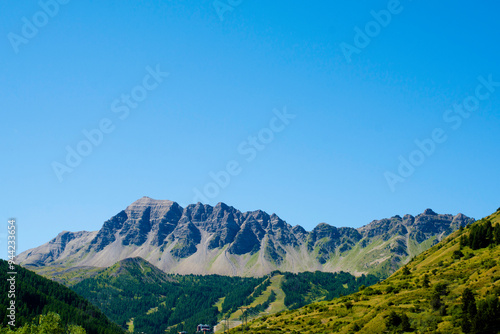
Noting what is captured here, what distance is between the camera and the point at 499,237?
5453 inches

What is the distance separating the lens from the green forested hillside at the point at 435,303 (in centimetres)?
7831

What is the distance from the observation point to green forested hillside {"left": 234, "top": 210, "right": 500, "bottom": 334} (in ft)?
257

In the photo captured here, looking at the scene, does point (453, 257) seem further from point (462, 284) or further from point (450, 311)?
point (450, 311)

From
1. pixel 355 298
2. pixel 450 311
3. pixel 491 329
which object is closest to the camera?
pixel 491 329

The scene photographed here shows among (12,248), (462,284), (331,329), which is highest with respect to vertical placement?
(12,248)

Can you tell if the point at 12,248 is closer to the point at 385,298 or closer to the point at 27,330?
→ the point at 27,330

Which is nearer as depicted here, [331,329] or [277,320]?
[331,329]

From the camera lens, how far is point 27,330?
125 meters

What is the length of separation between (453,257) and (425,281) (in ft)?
107

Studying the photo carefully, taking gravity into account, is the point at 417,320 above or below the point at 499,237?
below

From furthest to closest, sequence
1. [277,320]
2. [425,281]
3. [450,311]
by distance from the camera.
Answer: [277,320] < [425,281] < [450,311]

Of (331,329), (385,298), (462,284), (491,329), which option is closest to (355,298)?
(385,298)

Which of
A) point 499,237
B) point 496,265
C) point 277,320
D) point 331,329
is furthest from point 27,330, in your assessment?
point 499,237

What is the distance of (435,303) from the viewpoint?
302 ft
